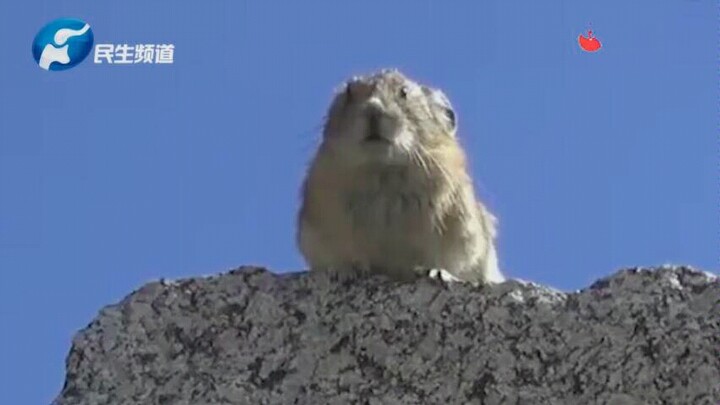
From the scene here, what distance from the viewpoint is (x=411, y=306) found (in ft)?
15.0

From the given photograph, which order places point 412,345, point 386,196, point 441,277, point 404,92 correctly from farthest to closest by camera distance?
1. point 404,92
2. point 386,196
3. point 441,277
4. point 412,345

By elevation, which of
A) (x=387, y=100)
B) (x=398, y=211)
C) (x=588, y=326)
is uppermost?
(x=387, y=100)

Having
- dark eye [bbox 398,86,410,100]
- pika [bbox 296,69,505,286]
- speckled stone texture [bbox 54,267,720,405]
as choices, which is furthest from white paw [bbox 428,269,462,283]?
dark eye [bbox 398,86,410,100]

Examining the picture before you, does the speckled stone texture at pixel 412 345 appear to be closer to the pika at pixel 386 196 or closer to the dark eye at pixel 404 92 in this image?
the pika at pixel 386 196

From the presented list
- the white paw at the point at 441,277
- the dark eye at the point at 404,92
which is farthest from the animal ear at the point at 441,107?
the white paw at the point at 441,277

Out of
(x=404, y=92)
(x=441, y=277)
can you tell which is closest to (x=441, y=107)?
(x=404, y=92)

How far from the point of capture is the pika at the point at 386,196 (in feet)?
20.0

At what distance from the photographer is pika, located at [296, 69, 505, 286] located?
610cm

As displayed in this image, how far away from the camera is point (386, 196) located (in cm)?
628

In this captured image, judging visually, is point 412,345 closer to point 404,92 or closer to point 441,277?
point 441,277

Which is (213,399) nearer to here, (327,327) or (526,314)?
(327,327)

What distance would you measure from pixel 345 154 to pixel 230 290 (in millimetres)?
1775

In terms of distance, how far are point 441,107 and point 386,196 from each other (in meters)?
1.06

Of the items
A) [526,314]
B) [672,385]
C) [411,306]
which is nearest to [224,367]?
[411,306]
